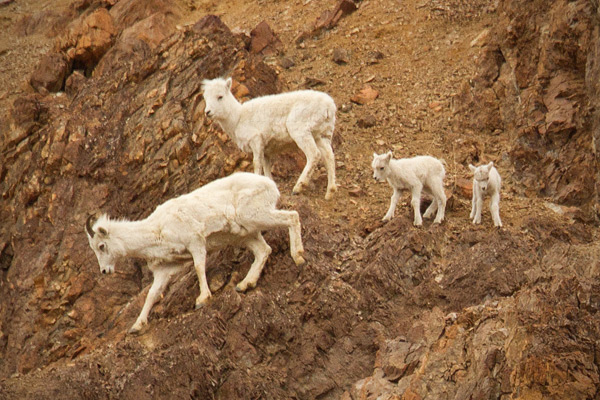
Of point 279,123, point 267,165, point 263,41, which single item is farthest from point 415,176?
point 263,41

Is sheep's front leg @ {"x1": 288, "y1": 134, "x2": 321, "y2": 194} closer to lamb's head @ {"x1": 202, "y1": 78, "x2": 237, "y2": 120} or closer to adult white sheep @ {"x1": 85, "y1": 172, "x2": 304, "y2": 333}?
lamb's head @ {"x1": 202, "y1": 78, "x2": 237, "y2": 120}

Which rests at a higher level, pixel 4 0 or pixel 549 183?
pixel 549 183

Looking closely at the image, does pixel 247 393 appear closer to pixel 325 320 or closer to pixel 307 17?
pixel 325 320

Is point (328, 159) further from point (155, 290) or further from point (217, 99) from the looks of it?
point (155, 290)

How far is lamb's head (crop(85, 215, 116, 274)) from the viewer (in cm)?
1522

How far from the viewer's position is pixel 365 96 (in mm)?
23719

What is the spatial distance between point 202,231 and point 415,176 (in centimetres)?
393

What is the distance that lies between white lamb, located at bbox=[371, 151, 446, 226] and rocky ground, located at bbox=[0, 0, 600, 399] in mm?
473

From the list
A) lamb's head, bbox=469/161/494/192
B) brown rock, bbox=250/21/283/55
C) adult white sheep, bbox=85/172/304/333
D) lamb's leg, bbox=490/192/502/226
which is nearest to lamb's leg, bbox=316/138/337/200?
adult white sheep, bbox=85/172/304/333

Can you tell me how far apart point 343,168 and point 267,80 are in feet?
11.1

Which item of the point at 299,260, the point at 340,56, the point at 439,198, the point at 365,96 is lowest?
the point at 340,56

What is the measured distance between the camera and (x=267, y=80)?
21.7 meters

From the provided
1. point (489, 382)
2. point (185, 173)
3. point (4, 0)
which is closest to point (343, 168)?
point (185, 173)

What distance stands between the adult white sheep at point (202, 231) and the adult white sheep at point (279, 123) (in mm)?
2231
